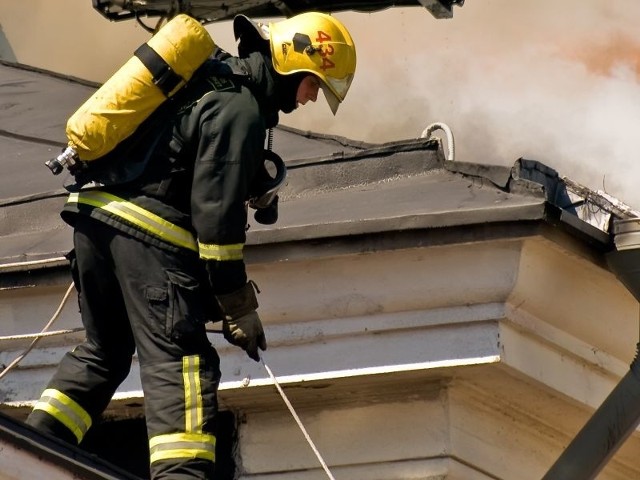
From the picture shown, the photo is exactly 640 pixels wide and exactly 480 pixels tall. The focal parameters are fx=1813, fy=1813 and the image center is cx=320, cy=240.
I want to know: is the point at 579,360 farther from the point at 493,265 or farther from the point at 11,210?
the point at 11,210

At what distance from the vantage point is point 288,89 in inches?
230

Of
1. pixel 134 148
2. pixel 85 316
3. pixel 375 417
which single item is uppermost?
pixel 134 148

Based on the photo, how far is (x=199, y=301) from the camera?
5629 millimetres

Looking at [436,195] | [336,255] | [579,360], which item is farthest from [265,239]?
[579,360]

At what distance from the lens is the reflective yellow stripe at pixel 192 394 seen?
17.9 feet

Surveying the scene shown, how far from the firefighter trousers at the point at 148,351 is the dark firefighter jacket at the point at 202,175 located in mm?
69

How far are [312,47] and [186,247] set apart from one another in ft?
2.49

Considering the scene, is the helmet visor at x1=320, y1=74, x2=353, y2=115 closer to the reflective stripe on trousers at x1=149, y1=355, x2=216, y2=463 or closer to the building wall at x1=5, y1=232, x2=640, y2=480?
the building wall at x1=5, y1=232, x2=640, y2=480

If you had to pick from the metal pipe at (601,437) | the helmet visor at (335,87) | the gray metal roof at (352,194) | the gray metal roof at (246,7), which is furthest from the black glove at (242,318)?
the gray metal roof at (246,7)

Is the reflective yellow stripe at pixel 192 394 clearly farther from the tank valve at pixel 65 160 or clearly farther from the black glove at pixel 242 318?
the tank valve at pixel 65 160

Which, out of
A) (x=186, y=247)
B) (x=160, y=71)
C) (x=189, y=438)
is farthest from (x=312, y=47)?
(x=189, y=438)

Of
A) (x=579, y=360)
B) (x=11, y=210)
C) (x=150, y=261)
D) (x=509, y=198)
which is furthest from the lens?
(x=11, y=210)

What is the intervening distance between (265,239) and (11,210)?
1.52m

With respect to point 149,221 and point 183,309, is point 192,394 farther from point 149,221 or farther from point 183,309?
point 149,221
